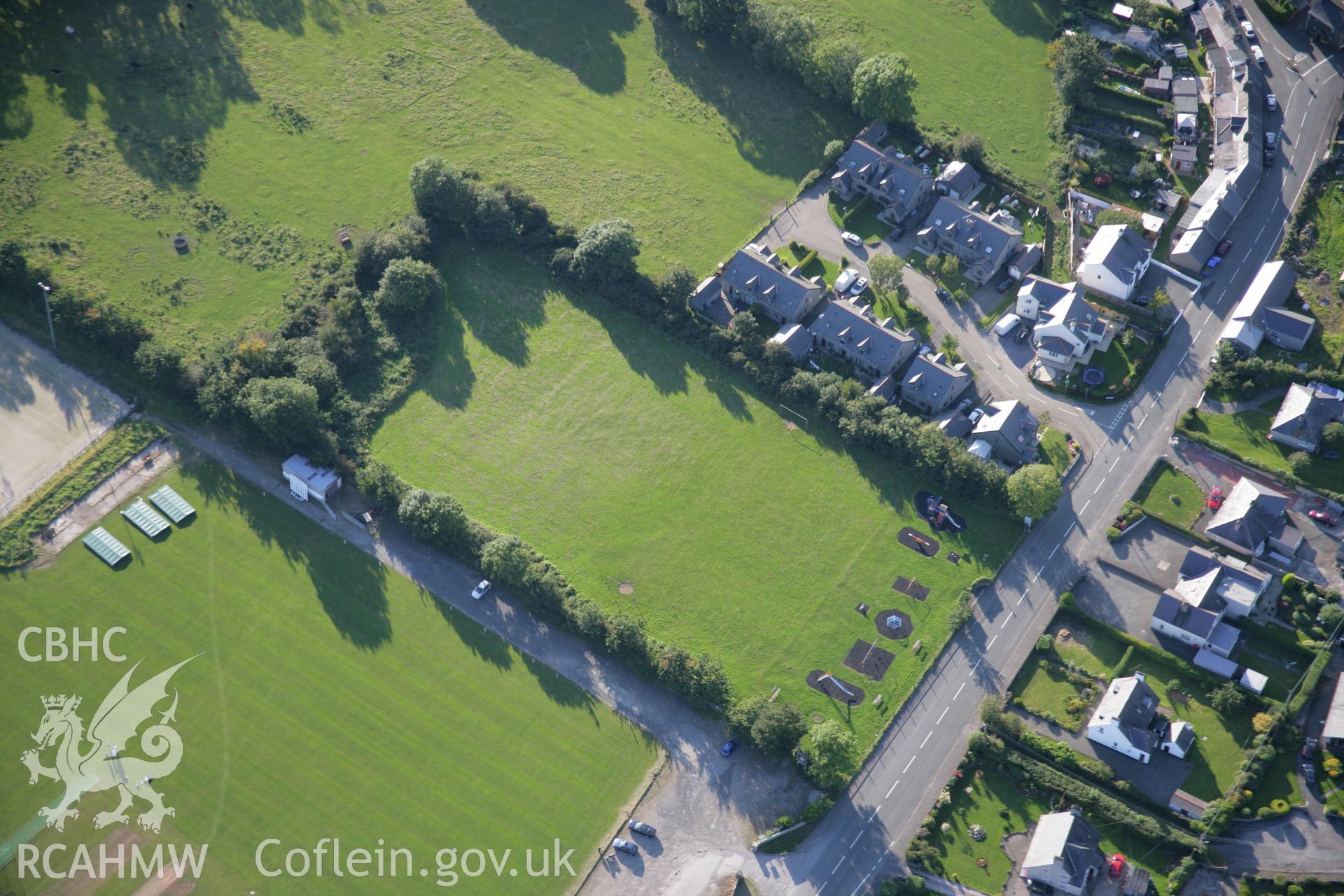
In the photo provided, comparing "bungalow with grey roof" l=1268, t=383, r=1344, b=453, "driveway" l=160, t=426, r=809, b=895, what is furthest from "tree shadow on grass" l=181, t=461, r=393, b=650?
"bungalow with grey roof" l=1268, t=383, r=1344, b=453

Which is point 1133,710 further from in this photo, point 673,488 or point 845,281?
point 845,281

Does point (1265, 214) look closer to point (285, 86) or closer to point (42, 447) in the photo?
point (285, 86)

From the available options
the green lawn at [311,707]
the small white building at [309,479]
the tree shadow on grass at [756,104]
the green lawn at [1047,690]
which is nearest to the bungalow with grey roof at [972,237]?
the tree shadow on grass at [756,104]

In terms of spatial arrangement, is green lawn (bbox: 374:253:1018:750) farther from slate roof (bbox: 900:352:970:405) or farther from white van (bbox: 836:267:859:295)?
white van (bbox: 836:267:859:295)

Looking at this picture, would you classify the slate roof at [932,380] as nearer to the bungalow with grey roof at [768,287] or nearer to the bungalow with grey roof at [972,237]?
the bungalow with grey roof at [768,287]

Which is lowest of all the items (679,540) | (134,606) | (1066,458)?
(134,606)

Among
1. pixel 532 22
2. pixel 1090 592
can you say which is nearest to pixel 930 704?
pixel 1090 592
